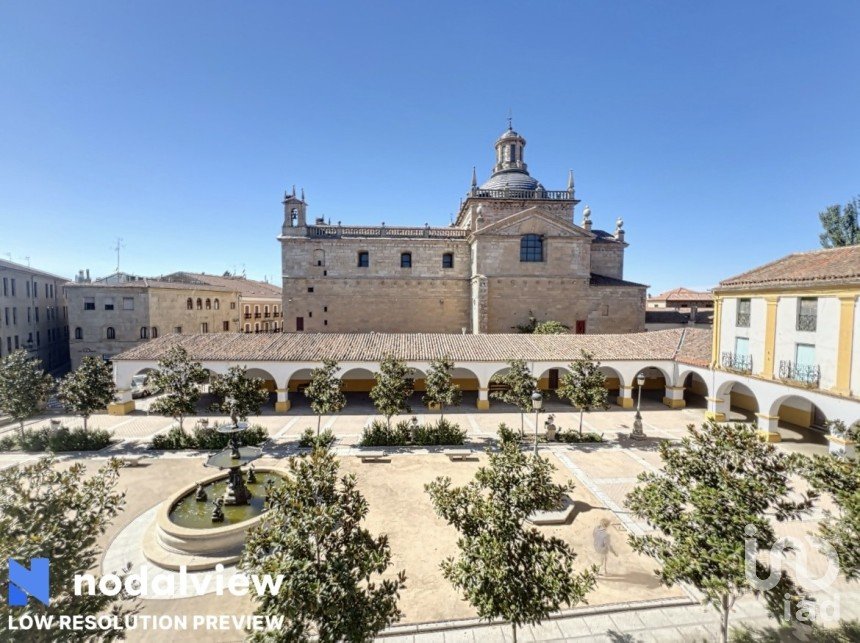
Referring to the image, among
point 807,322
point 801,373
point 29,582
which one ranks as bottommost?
point 29,582

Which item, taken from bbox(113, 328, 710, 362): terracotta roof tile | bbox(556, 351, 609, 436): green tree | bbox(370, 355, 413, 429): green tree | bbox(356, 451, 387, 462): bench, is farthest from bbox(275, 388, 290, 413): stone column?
bbox(556, 351, 609, 436): green tree

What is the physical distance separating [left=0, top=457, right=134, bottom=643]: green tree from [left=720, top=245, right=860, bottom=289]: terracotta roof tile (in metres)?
22.7

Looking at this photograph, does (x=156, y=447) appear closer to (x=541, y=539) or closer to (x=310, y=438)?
(x=310, y=438)

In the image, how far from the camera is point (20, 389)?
16.8 meters

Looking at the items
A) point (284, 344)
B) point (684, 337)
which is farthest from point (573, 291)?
point (284, 344)

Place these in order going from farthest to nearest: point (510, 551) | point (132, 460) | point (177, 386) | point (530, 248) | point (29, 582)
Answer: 1. point (530, 248)
2. point (177, 386)
3. point (132, 460)
4. point (510, 551)
5. point (29, 582)

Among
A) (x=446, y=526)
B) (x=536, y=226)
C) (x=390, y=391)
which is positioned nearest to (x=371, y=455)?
(x=390, y=391)

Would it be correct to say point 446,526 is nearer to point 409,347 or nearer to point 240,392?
point 240,392

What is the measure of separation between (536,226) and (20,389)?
111ft

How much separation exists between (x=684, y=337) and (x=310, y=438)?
945 inches

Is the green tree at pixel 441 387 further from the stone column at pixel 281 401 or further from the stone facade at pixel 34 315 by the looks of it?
the stone facade at pixel 34 315

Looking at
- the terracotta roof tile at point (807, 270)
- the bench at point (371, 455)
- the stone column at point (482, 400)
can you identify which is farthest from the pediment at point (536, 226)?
the bench at point (371, 455)

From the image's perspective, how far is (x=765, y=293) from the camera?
1762 cm

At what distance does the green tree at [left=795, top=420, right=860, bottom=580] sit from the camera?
5.99 metres
